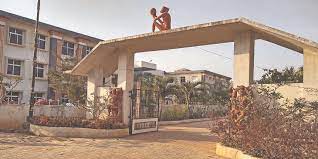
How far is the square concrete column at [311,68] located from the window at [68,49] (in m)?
28.7

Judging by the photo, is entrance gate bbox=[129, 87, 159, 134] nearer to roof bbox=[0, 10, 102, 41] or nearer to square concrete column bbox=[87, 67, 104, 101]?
square concrete column bbox=[87, 67, 104, 101]

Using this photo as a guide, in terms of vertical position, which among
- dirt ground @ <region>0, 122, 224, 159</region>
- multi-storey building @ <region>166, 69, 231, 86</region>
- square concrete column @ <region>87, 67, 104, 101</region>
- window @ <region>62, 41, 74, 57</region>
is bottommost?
dirt ground @ <region>0, 122, 224, 159</region>

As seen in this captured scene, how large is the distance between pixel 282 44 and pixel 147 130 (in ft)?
27.2

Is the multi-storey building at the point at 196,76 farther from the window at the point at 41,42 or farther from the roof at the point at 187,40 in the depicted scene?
the roof at the point at 187,40

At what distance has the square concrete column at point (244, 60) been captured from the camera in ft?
40.7

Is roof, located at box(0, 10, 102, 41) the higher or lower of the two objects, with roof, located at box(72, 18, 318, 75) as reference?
higher

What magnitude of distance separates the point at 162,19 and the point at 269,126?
22.1ft

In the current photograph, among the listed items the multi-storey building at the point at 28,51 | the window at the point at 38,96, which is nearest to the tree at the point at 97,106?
the multi-storey building at the point at 28,51

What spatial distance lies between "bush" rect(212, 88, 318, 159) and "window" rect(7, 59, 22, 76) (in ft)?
79.3

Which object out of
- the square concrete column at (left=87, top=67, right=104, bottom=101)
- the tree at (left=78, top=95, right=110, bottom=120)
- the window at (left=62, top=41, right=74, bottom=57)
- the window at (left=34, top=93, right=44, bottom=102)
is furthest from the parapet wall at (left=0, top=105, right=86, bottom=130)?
the window at (left=62, top=41, right=74, bottom=57)

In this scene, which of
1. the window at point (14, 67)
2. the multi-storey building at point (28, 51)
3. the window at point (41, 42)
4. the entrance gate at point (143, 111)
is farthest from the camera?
the window at point (41, 42)

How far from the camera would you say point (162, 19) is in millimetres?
14586

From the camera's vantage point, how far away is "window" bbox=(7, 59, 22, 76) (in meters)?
31.4

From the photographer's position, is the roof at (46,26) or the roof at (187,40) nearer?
the roof at (187,40)
